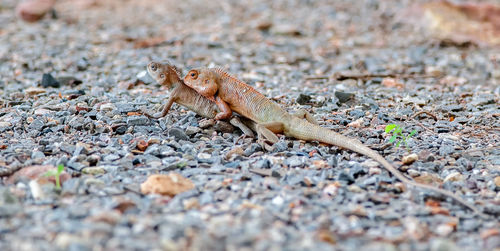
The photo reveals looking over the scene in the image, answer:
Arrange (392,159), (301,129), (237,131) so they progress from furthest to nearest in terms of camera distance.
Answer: (237,131) → (301,129) → (392,159)

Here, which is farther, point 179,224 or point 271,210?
point 271,210

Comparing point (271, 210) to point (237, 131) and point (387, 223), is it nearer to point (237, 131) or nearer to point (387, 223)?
point (387, 223)

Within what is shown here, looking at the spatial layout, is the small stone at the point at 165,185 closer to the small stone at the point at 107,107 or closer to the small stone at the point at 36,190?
the small stone at the point at 36,190

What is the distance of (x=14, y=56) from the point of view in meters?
10.7

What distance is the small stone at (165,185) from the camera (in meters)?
4.33

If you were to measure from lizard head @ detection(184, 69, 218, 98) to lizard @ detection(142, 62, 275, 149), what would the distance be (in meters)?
0.17

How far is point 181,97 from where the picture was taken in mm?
6336

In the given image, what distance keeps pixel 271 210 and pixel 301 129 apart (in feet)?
6.19

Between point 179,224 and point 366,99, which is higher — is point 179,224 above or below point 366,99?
above

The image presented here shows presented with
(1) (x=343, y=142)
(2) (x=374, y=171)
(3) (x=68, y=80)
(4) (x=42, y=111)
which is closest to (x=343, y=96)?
(1) (x=343, y=142)

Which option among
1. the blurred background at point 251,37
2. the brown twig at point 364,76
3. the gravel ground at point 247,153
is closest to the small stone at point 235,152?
the gravel ground at point 247,153

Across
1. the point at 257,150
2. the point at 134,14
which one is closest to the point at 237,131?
the point at 257,150

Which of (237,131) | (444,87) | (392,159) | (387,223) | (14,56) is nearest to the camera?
(387,223)

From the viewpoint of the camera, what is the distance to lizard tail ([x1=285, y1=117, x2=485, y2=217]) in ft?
14.5
